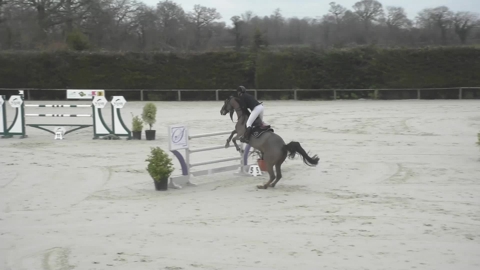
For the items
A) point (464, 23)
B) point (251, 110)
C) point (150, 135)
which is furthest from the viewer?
point (464, 23)

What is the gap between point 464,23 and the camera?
37688 millimetres

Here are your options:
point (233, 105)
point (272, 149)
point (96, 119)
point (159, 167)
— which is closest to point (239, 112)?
point (233, 105)

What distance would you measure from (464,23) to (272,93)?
15718 millimetres

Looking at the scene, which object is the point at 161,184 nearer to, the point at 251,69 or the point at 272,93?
the point at 272,93

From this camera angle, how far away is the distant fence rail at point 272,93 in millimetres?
29188

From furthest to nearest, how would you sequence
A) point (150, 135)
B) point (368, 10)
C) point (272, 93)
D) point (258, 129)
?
point (368, 10) < point (272, 93) < point (150, 135) < point (258, 129)

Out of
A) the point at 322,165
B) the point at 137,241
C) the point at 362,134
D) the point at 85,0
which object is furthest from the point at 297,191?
the point at 85,0

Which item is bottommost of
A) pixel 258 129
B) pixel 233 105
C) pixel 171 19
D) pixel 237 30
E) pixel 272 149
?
pixel 272 149

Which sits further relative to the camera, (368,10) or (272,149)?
(368,10)

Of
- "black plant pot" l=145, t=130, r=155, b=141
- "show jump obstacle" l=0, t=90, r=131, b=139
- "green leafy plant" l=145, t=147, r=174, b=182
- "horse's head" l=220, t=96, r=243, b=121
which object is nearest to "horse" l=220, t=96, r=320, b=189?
"horse's head" l=220, t=96, r=243, b=121

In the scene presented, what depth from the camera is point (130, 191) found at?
372 inches

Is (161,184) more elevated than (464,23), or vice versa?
(464,23)

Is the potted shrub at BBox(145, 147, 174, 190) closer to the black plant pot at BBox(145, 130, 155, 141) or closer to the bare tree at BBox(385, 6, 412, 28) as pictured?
the black plant pot at BBox(145, 130, 155, 141)

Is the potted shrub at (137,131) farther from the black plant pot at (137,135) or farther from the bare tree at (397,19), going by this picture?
the bare tree at (397,19)
